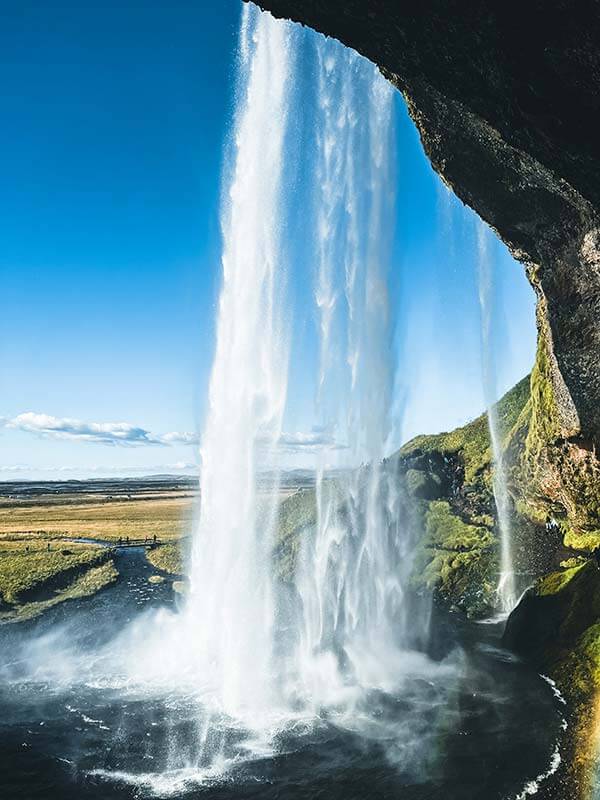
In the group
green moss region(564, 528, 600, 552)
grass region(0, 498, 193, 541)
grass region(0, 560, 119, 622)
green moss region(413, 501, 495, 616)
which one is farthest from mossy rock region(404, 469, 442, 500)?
grass region(0, 498, 193, 541)

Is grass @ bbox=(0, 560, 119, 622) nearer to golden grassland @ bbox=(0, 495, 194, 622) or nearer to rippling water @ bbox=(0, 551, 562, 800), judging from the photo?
golden grassland @ bbox=(0, 495, 194, 622)

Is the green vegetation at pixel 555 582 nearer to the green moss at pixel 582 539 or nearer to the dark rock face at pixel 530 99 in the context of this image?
the green moss at pixel 582 539

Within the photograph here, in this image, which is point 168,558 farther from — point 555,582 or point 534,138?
point 534,138

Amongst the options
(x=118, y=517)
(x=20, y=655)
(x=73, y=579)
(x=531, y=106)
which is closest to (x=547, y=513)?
(x=531, y=106)

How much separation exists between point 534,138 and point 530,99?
1.40 m

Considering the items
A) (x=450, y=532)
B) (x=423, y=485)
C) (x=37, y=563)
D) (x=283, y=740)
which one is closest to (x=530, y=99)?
(x=283, y=740)

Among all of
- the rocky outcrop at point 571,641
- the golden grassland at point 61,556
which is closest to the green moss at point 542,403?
the rocky outcrop at point 571,641

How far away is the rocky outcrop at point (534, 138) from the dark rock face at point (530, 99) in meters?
0.03

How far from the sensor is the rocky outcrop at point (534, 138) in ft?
28.1

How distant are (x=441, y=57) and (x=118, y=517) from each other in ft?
351

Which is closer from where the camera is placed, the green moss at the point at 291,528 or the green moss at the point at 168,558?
the green moss at the point at 291,528

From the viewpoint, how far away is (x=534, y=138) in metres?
10.7

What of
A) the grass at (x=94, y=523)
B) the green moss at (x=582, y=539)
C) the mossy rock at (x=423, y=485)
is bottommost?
the grass at (x=94, y=523)

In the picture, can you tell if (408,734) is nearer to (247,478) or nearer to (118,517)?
(247,478)
